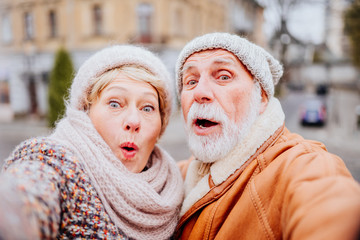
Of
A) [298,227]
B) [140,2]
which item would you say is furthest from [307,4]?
[298,227]

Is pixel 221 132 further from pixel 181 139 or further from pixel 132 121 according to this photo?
pixel 181 139

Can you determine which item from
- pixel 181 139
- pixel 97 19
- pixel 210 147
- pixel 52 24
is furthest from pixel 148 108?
pixel 52 24

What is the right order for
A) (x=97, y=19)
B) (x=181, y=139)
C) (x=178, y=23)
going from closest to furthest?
(x=181, y=139) → (x=97, y=19) → (x=178, y=23)

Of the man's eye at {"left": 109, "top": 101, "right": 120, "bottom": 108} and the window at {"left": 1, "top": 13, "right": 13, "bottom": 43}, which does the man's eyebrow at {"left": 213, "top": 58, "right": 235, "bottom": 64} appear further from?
the window at {"left": 1, "top": 13, "right": 13, "bottom": 43}

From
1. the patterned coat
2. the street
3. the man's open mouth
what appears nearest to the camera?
the patterned coat

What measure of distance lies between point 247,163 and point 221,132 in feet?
0.81

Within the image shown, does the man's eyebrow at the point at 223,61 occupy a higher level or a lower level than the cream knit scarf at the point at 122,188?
higher

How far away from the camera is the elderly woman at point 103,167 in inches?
38.4

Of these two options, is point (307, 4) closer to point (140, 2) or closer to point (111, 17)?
point (140, 2)

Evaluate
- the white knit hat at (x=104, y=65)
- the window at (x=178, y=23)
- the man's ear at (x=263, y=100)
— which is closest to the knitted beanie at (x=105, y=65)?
the white knit hat at (x=104, y=65)

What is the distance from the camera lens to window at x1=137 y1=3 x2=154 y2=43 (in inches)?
577

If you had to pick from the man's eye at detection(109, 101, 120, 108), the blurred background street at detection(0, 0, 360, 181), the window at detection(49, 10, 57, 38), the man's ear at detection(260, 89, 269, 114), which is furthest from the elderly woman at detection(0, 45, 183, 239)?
the window at detection(49, 10, 57, 38)

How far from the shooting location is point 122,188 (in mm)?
1399

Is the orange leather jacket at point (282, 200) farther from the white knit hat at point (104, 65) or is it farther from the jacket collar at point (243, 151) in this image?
the white knit hat at point (104, 65)
